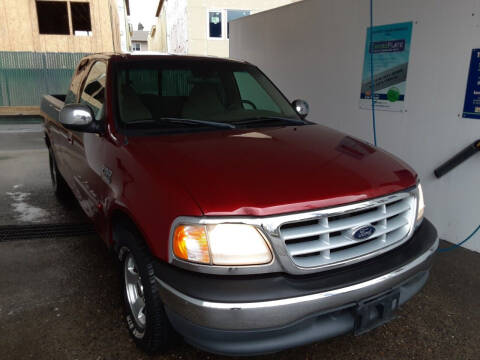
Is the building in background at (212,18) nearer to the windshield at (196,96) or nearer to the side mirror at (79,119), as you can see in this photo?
the windshield at (196,96)

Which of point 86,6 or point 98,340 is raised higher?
point 86,6

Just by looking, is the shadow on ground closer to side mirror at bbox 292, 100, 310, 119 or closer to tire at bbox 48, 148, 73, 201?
tire at bbox 48, 148, 73, 201

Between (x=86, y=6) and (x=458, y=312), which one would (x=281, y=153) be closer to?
(x=458, y=312)

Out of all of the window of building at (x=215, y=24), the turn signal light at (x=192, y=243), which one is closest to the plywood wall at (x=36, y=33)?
the window of building at (x=215, y=24)

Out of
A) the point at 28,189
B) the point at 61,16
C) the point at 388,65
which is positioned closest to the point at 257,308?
the point at 388,65

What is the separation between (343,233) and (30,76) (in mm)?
12610

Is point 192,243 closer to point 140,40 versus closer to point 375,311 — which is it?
point 375,311

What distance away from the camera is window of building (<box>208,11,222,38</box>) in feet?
61.9

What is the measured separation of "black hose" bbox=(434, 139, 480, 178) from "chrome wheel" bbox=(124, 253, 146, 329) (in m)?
3.14

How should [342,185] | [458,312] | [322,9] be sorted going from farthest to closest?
[322,9], [458,312], [342,185]

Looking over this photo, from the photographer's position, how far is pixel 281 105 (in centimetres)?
351

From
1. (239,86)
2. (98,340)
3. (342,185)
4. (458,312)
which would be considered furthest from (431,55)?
(98,340)

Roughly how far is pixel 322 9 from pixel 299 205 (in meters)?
4.32

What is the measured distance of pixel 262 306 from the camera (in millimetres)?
1721
